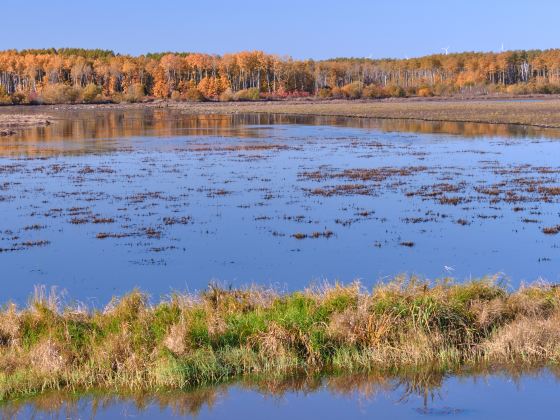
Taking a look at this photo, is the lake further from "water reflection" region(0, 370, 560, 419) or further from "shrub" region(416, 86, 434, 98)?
"shrub" region(416, 86, 434, 98)

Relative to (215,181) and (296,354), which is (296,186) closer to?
(215,181)

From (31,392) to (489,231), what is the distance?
13.9 metres

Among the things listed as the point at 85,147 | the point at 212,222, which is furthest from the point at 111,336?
the point at 85,147

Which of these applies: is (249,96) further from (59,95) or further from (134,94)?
(59,95)

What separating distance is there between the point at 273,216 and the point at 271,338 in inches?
497

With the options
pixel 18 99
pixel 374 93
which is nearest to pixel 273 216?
pixel 374 93

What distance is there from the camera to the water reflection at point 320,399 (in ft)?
31.3

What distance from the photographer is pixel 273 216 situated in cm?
2325

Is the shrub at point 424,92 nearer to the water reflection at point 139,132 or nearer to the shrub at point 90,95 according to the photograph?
the shrub at point 90,95

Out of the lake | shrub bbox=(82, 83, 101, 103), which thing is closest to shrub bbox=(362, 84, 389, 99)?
shrub bbox=(82, 83, 101, 103)

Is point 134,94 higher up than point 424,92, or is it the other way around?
point 134,94

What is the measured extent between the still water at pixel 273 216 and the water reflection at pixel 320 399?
116 inches

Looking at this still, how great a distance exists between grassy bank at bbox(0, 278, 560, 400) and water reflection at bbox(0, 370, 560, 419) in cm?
26

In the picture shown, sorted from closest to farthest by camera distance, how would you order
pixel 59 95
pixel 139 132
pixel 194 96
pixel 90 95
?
pixel 139 132, pixel 59 95, pixel 90 95, pixel 194 96
